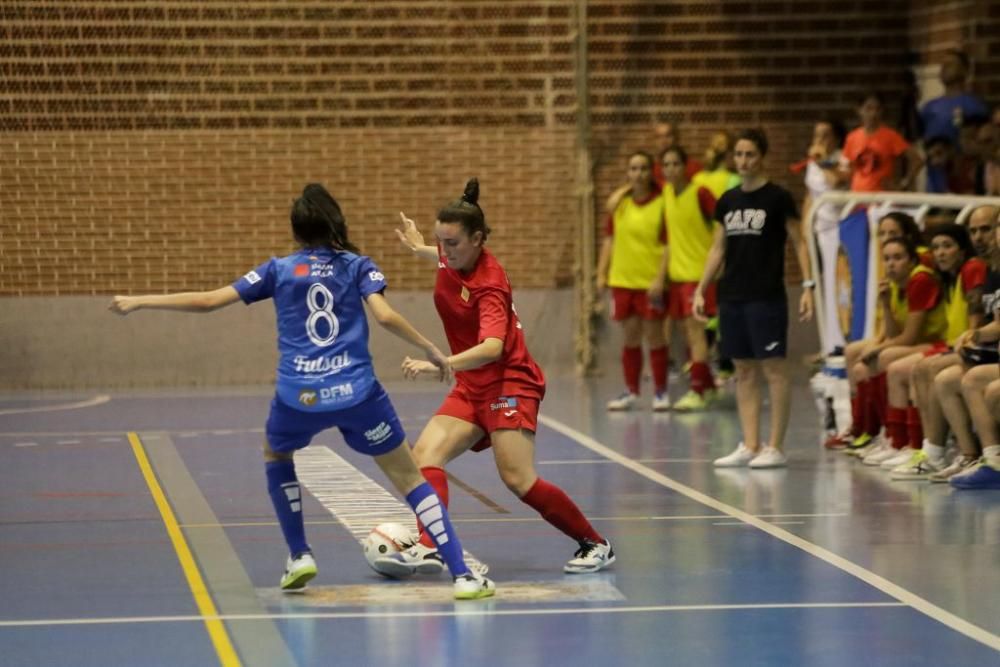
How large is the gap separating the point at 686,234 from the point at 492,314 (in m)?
8.37

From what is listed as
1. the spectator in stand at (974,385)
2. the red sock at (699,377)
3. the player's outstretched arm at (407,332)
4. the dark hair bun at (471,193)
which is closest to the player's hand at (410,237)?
the dark hair bun at (471,193)

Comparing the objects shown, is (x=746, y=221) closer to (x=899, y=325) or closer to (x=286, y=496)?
(x=899, y=325)

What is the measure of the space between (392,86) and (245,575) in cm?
1157

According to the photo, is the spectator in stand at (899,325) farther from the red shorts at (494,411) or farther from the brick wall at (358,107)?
the brick wall at (358,107)

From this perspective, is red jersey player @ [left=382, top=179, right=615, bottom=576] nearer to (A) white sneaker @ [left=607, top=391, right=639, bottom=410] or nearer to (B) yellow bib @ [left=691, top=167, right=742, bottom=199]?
(A) white sneaker @ [left=607, top=391, right=639, bottom=410]

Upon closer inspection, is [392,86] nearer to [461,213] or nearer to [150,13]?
[150,13]

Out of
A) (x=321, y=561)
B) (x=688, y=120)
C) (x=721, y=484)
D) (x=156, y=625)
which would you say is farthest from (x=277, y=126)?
(x=156, y=625)

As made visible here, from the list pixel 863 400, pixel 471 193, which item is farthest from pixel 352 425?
pixel 863 400

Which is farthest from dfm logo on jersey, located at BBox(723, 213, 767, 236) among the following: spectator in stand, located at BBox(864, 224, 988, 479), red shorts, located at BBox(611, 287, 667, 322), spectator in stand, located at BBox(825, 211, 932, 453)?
red shorts, located at BBox(611, 287, 667, 322)

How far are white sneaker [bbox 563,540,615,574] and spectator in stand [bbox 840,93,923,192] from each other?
28.9 ft

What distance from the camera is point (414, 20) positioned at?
18.9 metres

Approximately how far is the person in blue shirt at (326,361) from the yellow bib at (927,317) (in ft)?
16.3

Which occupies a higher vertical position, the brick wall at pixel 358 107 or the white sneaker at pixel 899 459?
the brick wall at pixel 358 107

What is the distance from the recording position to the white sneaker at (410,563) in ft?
25.5
